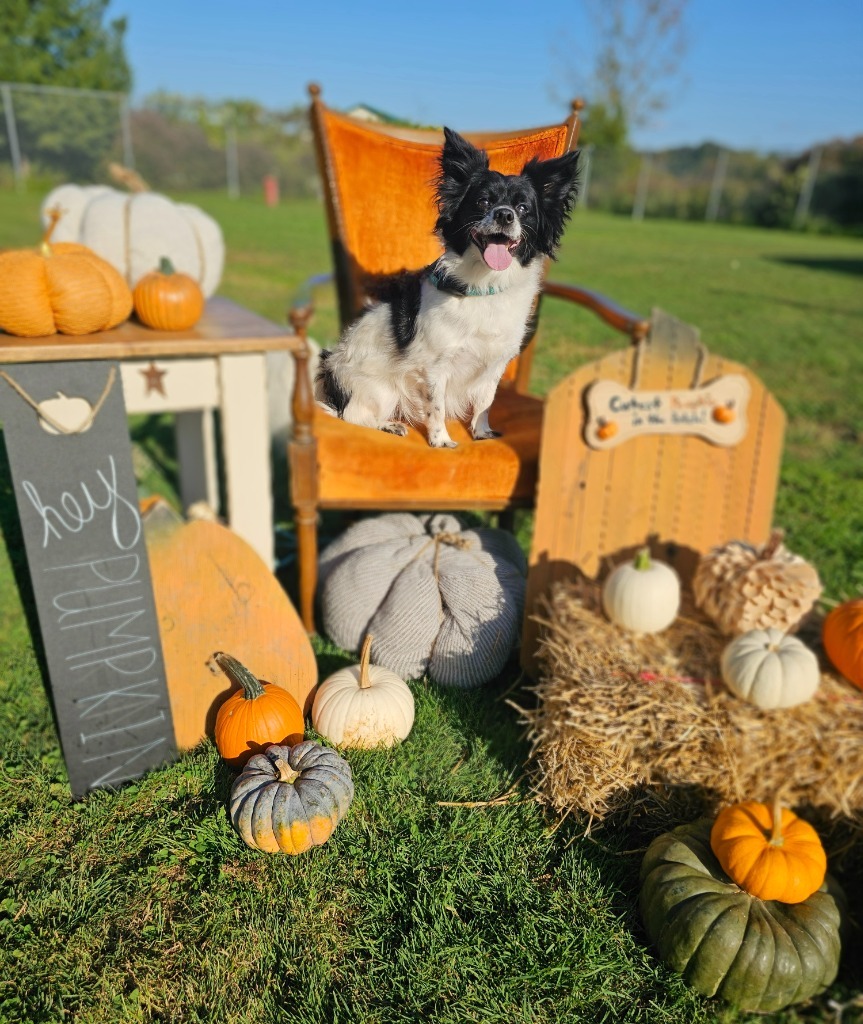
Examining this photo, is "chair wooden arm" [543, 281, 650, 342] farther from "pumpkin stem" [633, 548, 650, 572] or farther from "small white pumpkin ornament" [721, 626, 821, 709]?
"small white pumpkin ornament" [721, 626, 821, 709]

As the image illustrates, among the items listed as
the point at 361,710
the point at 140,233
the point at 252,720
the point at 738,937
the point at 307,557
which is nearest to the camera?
the point at 738,937

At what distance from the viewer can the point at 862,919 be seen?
255 cm

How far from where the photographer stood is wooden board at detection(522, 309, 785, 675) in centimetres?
299

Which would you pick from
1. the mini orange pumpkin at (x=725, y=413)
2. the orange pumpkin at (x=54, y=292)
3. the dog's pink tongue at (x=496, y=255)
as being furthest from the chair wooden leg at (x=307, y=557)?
the dog's pink tongue at (x=496, y=255)

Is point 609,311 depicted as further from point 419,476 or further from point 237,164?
point 237,164

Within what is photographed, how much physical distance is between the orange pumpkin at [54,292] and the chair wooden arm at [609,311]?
1471 millimetres

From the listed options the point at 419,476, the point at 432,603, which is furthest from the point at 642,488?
the point at 419,476

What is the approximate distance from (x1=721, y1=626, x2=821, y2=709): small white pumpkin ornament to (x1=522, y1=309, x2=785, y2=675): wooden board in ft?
2.32

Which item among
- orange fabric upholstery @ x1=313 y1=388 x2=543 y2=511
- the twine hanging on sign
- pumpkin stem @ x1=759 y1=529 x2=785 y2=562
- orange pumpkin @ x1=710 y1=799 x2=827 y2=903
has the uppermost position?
the twine hanging on sign

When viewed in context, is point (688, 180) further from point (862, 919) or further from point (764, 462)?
point (862, 919)

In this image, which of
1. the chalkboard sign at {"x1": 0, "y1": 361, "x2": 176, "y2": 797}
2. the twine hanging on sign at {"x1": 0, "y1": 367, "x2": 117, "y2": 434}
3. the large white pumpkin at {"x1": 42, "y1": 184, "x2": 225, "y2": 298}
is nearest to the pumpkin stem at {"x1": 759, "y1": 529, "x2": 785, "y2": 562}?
the chalkboard sign at {"x1": 0, "y1": 361, "x2": 176, "y2": 797}

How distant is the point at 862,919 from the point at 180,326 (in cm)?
321

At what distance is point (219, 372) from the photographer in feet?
10.4

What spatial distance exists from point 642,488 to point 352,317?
235cm
